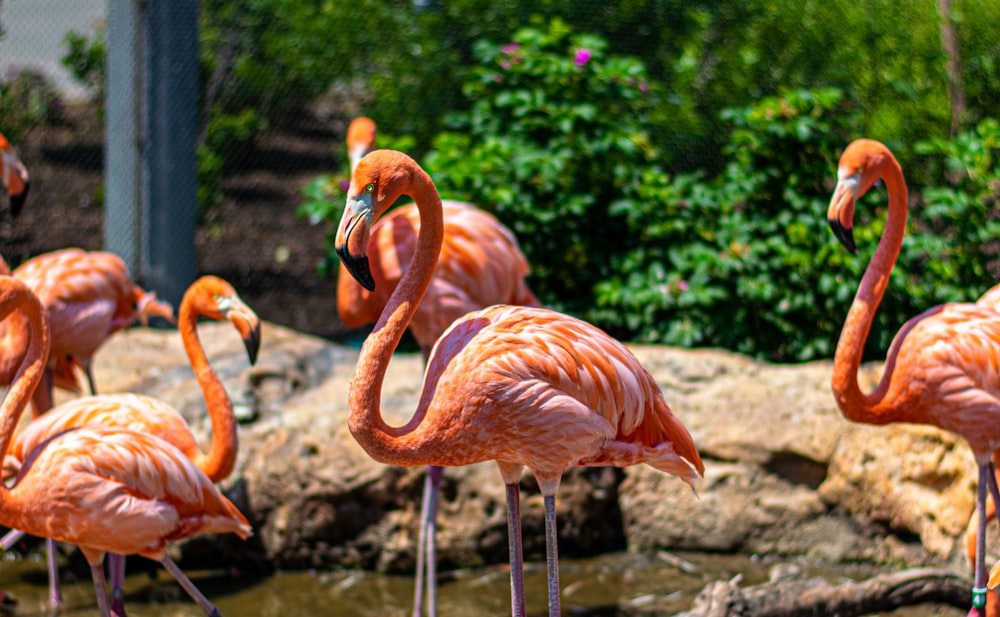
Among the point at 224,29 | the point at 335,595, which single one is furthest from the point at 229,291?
the point at 224,29

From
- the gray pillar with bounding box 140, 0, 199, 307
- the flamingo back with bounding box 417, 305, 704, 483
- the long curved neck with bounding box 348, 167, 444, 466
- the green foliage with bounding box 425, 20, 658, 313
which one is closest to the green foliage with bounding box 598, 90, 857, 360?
the green foliage with bounding box 425, 20, 658, 313

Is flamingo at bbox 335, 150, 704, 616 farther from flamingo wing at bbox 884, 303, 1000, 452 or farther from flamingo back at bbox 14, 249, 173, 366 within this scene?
flamingo back at bbox 14, 249, 173, 366

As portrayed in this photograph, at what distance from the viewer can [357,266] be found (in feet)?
8.49

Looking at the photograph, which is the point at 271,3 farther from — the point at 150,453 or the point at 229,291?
the point at 150,453

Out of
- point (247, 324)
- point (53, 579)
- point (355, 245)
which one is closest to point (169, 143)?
point (247, 324)

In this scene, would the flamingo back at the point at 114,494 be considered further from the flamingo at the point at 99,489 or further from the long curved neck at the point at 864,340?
the long curved neck at the point at 864,340

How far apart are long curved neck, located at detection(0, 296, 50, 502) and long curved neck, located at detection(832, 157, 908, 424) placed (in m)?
2.35

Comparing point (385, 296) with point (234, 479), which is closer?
point (385, 296)

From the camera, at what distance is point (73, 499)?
3.17 meters

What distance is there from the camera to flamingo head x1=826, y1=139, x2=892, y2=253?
339 cm

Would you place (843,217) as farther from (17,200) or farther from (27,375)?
(17,200)

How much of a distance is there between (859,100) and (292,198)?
159 inches

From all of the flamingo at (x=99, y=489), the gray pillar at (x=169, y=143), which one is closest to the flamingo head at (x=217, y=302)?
the flamingo at (x=99, y=489)

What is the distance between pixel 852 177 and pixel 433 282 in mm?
1384
